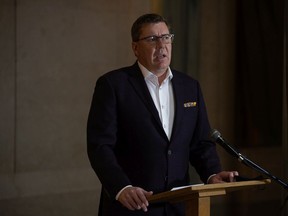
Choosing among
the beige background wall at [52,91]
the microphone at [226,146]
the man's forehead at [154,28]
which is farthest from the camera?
the beige background wall at [52,91]

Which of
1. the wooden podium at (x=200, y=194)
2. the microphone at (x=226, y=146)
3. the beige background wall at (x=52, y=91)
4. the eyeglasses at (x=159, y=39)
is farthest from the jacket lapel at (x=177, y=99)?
the beige background wall at (x=52, y=91)

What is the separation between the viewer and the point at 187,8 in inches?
214

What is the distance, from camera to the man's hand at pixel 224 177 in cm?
269

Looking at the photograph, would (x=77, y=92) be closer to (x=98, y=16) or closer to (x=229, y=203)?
(x=98, y=16)

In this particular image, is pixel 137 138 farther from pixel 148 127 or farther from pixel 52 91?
pixel 52 91

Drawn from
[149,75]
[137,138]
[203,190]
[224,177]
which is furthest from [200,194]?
[149,75]

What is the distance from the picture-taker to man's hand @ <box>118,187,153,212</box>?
2.44 metres

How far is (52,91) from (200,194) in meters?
2.57

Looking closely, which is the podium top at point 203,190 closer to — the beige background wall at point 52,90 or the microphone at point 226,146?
the microphone at point 226,146

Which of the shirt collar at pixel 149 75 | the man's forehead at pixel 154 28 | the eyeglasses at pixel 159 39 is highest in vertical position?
the man's forehead at pixel 154 28

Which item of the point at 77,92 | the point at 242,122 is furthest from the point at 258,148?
the point at 77,92

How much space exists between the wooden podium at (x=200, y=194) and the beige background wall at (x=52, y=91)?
236 cm

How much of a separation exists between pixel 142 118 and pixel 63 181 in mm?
2084

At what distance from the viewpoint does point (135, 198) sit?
247 cm
